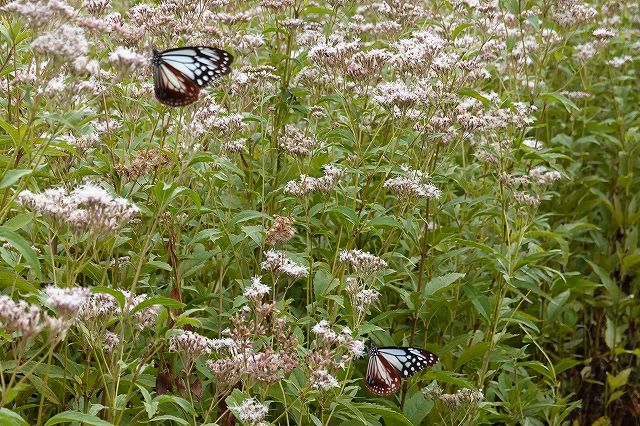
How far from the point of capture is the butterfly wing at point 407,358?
16.5 ft

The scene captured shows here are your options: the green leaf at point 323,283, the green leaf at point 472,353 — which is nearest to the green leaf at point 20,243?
the green leaf at point 323,283

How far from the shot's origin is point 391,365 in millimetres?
5035

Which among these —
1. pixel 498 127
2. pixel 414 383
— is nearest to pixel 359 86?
pixel 498 127

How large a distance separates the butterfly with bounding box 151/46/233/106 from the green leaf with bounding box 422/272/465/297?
1876 millimetres

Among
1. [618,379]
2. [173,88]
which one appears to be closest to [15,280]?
[173,88]

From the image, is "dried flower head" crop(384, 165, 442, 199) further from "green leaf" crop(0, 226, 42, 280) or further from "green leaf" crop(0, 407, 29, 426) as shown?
"green leaf" crop(0, 407, 29, 426)

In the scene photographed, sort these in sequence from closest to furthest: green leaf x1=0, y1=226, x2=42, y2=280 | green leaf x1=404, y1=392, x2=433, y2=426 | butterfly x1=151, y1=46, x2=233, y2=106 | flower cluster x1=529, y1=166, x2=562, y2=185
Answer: green leaf x1=0, y1=226, x2=42, y2=280 < butterfly x1=151, y1=46, x2=233, y2=106 < green leaf x1=404, y1=392, x2=433, y2=426 < flower cluster x1=529, y1=166, x2=562, y2=185

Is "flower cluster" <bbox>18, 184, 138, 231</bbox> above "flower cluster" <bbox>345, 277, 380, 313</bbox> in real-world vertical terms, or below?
above

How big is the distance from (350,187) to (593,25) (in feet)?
15.9

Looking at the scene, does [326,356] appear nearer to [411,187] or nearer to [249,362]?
[249,362]

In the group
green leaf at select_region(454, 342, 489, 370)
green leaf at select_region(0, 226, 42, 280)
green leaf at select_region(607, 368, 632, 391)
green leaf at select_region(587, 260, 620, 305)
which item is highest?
green leaf at select_region(0, 226, 42, 280)

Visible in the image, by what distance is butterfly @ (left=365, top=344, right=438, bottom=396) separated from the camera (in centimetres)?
496

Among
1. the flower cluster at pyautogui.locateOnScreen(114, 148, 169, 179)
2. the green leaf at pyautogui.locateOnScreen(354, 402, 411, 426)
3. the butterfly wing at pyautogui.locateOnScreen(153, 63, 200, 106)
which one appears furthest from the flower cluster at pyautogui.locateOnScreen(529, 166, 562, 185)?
the flower cluster at pyautogui.locateOnScreen(114, 148, 169, 179)

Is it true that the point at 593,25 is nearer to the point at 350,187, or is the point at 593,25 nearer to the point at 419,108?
the point at 419,108
